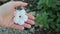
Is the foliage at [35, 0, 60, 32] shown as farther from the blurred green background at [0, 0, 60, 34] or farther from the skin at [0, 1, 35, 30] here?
the skin at [0, 1, 35, 30]

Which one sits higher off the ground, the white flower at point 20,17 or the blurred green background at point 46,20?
the white flower at point 20,17

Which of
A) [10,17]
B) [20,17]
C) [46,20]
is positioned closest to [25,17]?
[20,17]

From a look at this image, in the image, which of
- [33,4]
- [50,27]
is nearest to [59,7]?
[50,27]

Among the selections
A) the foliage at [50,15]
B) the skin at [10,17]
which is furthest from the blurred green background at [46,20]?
the skin at [10,17]

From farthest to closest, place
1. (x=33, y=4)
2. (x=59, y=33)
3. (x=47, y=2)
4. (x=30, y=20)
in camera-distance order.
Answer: (x=33, y=4) → (x=59, y=33) → (x=47, y=2) → (x=30, y=20)

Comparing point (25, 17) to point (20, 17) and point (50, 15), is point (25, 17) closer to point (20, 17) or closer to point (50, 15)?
point (20, 17)

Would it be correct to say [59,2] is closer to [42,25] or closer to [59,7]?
[59,7]

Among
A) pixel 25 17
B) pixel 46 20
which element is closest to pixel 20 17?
pixel 25 17

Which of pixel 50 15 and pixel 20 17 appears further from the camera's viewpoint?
pixel 50 15

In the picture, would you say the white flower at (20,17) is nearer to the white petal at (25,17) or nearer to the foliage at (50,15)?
the white petal at (25,17)

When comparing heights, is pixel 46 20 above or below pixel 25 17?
below

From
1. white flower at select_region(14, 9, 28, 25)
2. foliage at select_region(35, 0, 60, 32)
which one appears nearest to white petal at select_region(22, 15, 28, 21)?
white flower at select_region(14, 9, 28, 25)
